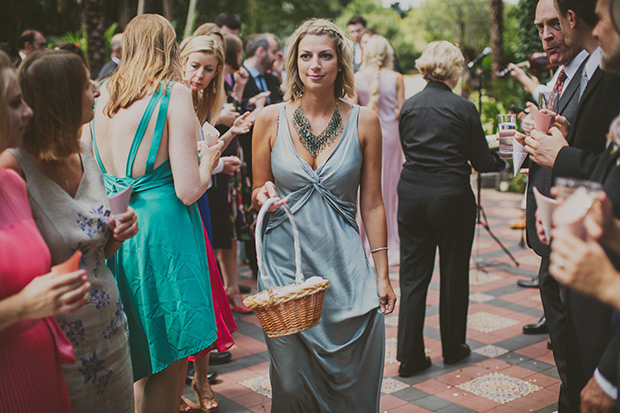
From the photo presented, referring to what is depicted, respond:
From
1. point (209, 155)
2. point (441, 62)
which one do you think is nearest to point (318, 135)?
Answer: point (209, 155)

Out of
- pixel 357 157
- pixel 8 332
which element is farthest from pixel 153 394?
pixel 357 157

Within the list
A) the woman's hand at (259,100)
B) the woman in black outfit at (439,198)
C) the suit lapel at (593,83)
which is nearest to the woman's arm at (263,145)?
the suit lapel at (593,83)

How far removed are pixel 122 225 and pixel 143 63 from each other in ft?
3.59

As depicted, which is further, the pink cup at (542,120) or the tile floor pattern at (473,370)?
the tile floor pattern at (473,370)

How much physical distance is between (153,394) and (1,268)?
5.32ft

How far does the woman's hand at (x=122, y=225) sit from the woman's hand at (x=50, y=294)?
59cm

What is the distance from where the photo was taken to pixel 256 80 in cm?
730

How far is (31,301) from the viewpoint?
191cm

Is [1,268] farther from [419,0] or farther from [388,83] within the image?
[419,0]

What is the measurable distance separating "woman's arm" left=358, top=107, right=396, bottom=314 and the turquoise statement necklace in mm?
130

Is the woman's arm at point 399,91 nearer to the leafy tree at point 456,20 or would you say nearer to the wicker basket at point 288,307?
the wicker basket at point 288,307

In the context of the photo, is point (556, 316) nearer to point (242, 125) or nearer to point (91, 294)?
point (242, 125)

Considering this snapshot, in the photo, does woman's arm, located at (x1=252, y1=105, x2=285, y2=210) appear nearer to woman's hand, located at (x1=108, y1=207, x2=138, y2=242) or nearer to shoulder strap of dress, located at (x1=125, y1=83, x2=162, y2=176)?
shoulder strap of dress, located at (x1=125, y1=83, x2=162, y2=176)

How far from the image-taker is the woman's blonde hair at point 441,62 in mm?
4914
